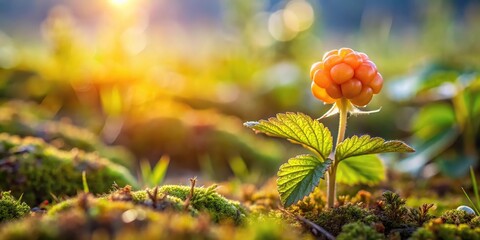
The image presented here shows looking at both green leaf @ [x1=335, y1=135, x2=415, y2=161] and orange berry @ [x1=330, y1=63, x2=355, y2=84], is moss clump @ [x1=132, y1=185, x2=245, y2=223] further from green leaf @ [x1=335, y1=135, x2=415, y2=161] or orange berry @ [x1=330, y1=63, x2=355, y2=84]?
orange berry @ [x1=330, y1=63, x2=355, y2=84]

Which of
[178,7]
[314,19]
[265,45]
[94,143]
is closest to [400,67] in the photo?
[314,19]

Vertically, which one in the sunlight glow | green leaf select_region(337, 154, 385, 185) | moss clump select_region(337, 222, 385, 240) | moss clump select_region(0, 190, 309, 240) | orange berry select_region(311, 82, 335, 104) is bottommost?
moss clump select_region(0, 190, 309, 240)

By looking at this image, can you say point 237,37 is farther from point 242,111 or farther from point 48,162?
point 48,162

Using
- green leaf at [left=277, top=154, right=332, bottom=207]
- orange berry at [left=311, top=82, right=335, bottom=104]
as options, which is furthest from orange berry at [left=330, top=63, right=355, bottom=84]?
green leaf at [left=277, top=154, right=332, bottom=207]

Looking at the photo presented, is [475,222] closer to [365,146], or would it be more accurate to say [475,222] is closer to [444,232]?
[444,232]

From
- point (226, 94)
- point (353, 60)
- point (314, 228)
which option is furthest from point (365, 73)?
point (226, 94)

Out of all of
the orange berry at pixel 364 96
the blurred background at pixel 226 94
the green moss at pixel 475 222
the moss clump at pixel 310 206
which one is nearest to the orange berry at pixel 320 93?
the orange berry at pixel 364 96
